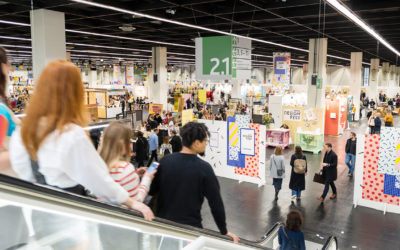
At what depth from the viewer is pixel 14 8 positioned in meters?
9.47

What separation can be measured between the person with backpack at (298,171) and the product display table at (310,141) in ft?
20.0

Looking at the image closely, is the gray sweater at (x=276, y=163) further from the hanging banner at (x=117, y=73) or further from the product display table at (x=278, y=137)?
the hanging banner at (x=117, y=73)

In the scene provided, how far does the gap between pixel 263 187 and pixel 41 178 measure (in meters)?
8.55

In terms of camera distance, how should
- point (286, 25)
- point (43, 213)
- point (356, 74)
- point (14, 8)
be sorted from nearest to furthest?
point (43, 213), point (14, 8), point (286, 25), point (356, 74)

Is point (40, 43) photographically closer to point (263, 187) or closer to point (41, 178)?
point (263, 187)

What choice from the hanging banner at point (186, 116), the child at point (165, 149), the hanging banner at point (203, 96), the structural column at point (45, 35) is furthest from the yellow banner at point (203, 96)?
the structural column at point (45, 35)

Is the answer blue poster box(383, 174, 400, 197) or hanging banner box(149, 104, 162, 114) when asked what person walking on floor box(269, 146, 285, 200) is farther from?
hanging banner box(149, 104, 162, 114)

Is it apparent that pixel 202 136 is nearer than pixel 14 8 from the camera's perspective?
Yes

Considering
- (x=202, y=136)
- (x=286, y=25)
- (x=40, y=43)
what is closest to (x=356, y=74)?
(x=286, y=25)

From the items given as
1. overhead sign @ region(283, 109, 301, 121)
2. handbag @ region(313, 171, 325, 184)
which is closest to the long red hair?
handbag @ region(313, 171, 325, 184)

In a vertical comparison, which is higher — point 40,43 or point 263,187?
point 40,43

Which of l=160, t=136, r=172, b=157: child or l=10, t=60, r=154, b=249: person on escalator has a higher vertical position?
l=10, t=60, r=154, b=249: person on escalator

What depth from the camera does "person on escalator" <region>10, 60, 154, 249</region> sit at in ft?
5.00

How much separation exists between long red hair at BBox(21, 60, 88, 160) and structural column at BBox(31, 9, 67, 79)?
8081 mm
